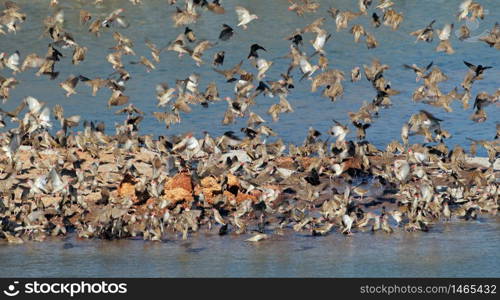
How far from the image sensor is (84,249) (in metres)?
17.4

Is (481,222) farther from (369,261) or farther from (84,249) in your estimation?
(84,249)

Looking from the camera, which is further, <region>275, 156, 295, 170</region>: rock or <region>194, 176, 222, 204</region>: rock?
<region>275, 156, 295, 170</region>: rock

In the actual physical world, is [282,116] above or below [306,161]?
above

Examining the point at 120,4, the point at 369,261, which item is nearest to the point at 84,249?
the point at 369,261

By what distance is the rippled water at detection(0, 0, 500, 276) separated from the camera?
16.3 meters

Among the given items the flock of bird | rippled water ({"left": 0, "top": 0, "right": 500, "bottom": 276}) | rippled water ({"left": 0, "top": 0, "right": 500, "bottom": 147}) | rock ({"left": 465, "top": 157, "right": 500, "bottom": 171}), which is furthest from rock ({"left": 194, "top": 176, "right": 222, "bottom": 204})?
rippled water ({"left": 0, "top": 0, "right": 500, "bottom": 147})

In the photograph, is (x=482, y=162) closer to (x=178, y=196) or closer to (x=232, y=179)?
(x=232, y=179)

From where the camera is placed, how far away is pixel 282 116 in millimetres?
29594

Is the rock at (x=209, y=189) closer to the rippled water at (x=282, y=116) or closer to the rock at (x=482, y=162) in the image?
the rippled water at (x=282, y=116)

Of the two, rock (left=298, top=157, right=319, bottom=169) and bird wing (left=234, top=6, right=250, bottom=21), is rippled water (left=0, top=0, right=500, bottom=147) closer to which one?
bird wing (left=234, top=6, right=250, bottom=21)

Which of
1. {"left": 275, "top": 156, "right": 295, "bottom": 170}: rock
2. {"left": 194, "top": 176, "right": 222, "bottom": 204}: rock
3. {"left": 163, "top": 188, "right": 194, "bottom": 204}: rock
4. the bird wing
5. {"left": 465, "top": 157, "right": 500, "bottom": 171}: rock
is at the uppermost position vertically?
the bird wing

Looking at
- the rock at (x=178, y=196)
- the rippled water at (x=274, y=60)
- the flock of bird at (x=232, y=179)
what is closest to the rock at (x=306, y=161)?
the flock of bird at (x=232, y=179)

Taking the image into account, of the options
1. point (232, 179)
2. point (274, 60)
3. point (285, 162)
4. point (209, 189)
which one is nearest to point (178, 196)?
point (209, 189)

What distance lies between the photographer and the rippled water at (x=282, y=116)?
53.5ft
